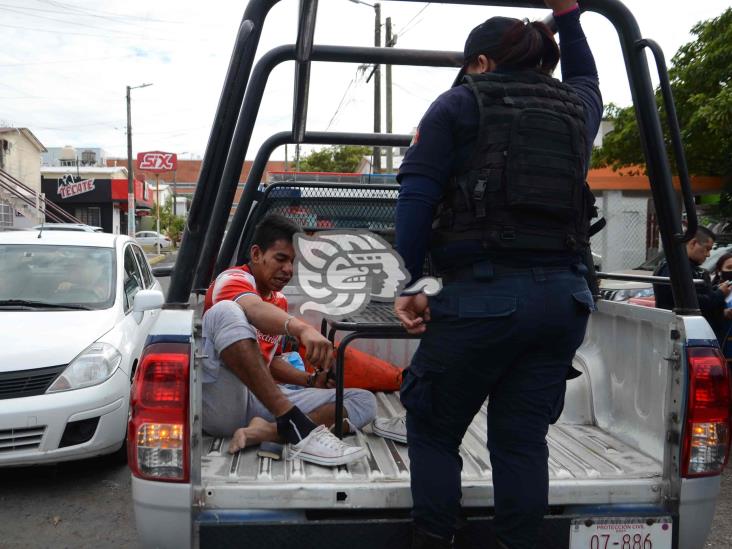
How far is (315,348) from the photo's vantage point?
2789 millimetres

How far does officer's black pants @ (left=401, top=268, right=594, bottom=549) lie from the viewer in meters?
2.25

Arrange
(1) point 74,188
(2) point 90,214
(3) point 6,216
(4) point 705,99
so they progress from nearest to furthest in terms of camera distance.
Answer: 1. (4) point 705,99
2. (3) point 6,216
3. (1) point 74,188
4. (2) point 90,214

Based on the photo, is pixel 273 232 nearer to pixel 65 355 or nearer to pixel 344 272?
pixel 344 272

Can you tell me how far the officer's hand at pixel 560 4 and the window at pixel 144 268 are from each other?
209 inches

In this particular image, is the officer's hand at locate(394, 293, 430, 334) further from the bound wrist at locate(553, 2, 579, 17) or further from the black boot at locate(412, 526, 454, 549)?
the bound wrist at locate(553, 2, 579, 17)

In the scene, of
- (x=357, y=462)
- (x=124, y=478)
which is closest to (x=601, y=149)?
(x=124, y=478)

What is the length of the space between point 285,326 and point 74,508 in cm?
239

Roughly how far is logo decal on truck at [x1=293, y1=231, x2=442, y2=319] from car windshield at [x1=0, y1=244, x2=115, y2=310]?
236 centimetres

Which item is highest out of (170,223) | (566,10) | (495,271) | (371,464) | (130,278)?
(170,223)

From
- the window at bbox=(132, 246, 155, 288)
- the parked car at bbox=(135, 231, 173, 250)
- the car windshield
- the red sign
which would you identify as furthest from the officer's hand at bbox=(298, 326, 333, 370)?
the red sign

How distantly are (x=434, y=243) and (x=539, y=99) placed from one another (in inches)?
21.6

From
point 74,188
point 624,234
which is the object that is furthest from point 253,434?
point 74,188

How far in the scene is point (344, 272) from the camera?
13.3 ft

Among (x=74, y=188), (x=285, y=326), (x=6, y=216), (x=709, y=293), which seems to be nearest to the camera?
(x=285, y=326)
